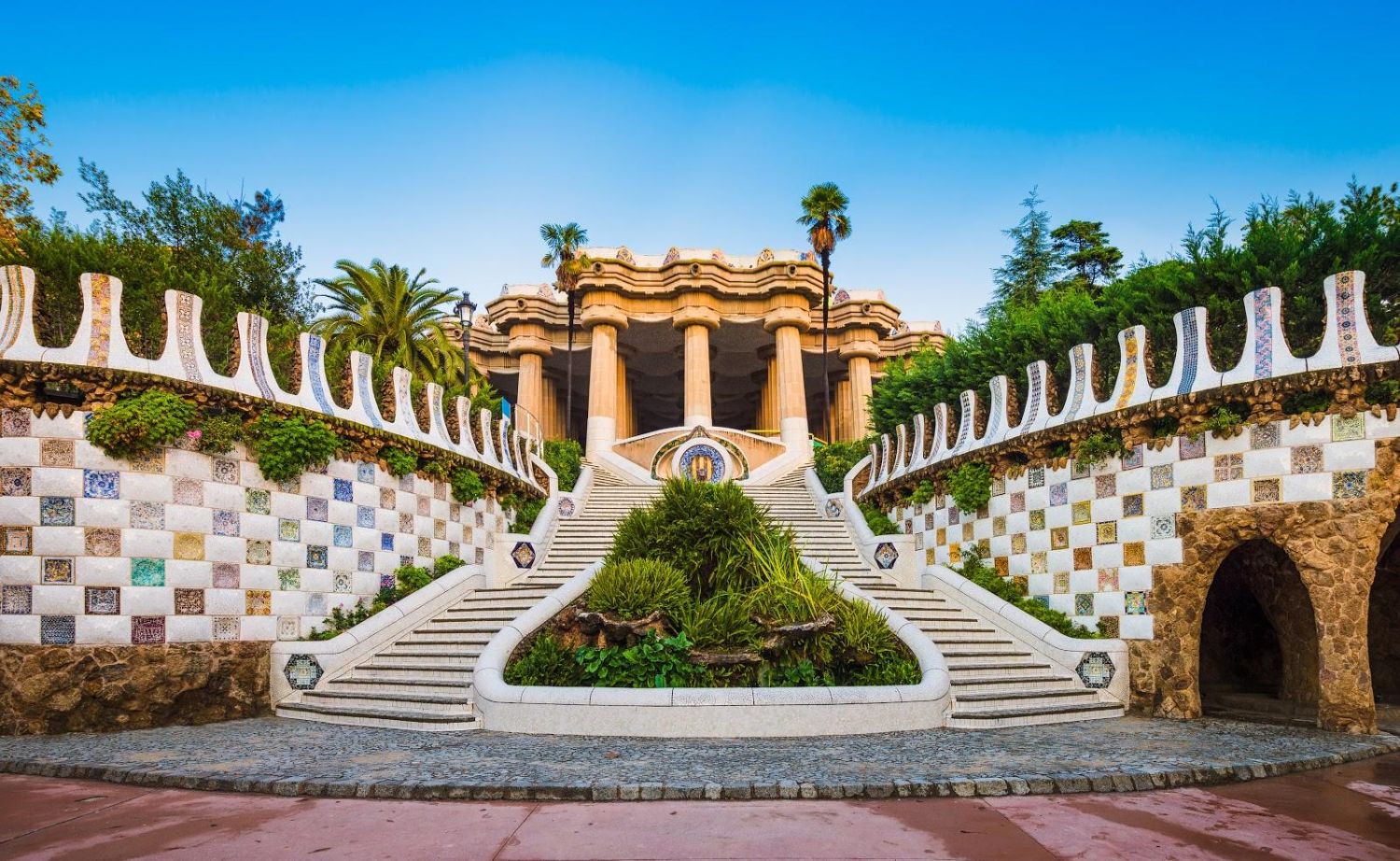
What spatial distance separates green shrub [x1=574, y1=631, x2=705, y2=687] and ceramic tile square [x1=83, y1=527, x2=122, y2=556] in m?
5.77

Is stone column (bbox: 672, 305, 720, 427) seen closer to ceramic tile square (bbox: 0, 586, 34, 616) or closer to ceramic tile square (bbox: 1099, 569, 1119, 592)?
ceramic tile square (bbox: 1099, 569, 1119, 592)

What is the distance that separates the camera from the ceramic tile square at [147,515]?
10.4 meters

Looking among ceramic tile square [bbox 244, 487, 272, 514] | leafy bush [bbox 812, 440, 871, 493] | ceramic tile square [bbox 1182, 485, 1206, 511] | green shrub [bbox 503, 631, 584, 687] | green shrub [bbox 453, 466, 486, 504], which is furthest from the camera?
leafy bush [bbox 812, 440, 871, 493]

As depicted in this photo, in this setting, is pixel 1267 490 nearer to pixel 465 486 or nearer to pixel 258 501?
pixel 465 486

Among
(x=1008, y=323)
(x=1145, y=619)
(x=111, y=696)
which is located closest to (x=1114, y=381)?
(x=1145, y=619)

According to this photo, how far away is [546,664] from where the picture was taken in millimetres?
11227

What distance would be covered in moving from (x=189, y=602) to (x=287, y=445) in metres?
2.41

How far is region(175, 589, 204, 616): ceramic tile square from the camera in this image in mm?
10656

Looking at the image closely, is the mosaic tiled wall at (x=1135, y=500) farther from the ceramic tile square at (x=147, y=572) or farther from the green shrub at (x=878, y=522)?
the ceramic tile square at (x=147, y=572)

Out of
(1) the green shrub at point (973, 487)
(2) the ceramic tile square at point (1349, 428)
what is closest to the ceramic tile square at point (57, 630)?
(1) the green shrub at point (973, 487)

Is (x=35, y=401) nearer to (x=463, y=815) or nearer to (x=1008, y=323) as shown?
(x=463, y=815)

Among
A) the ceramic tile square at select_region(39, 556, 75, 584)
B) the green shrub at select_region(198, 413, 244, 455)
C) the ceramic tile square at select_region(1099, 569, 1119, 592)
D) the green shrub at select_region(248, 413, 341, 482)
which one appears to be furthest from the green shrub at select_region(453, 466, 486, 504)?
the ceramic tile square at select_region(1099, 569, 1119, 592)

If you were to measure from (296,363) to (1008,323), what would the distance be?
45.7 ft

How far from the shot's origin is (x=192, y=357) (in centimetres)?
1129
